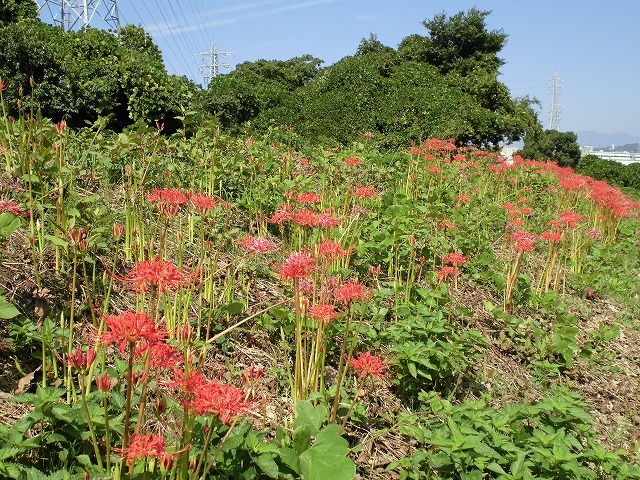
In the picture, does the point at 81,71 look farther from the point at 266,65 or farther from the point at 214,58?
the point at 214,58

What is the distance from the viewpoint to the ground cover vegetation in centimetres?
152

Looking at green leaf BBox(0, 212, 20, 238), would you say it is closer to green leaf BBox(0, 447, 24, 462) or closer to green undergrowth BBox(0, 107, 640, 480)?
green undergrowth BBox(0, 107, 640, 480)

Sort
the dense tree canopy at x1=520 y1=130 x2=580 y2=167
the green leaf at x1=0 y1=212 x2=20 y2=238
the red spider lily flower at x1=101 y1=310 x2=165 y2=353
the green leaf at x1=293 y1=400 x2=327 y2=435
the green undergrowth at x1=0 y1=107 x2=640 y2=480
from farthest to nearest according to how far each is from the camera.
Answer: the dense tree canopy at x1=520 y1=130 x2=580 y2=167, the green leaf at x1=0 y1=212 x2=20 y2=238, the green leaf at x1=293 y1=400 x2=327 y2=435, the green undergrowth at x1=0 y1=107 x2=640 y2=480, the red spider lily flower at x1=101 y1=310 x2=165 y2=353

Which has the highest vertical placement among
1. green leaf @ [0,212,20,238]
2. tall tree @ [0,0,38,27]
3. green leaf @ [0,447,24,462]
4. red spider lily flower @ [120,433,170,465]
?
tall tree @ [0,0,38,27]

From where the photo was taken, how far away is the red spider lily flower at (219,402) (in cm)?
111

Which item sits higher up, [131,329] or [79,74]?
[79,74]

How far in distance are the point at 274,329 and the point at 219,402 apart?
173 centimetres

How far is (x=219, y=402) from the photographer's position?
1.12 metres

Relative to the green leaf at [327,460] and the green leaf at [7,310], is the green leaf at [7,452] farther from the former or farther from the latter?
the green leaf at [327,460]

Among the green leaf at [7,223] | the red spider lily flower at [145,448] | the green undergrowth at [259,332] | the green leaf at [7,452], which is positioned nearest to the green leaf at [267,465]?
the green undergrowth at [259,332]

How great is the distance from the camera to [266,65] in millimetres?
35750

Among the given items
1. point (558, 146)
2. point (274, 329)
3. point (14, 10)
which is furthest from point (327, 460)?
point (558, 146)

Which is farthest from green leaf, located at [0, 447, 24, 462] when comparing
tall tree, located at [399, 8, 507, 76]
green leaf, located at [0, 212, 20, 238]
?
tall tree, located at [399, 8, 507, 76]

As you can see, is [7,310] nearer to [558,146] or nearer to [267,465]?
[267,465]
